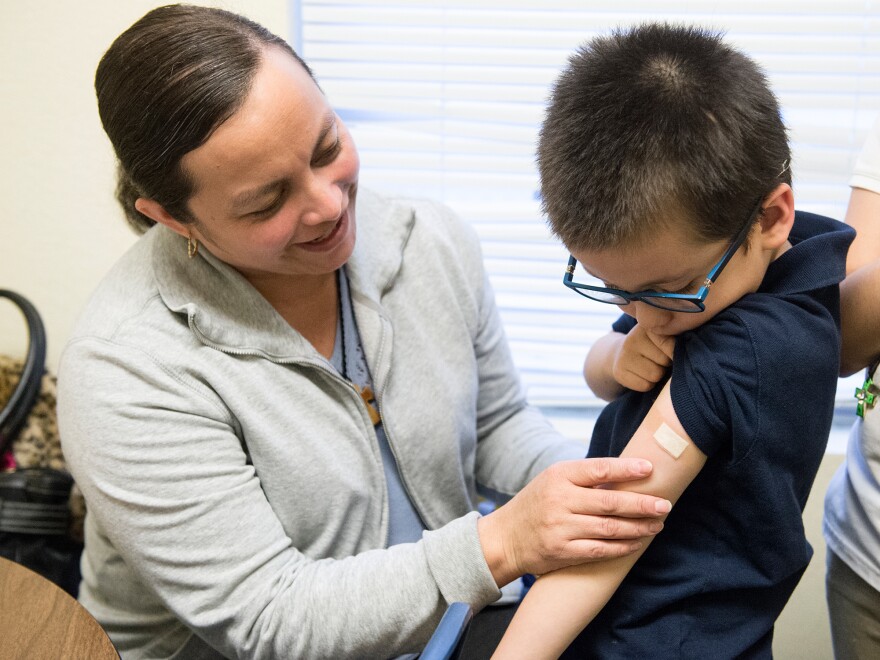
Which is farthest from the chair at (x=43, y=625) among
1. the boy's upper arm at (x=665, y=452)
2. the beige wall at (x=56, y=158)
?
the beige wall at (x=56, y=158)

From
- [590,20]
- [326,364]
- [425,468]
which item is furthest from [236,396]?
[590,20]

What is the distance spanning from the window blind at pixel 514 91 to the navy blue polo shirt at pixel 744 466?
39.6 inches

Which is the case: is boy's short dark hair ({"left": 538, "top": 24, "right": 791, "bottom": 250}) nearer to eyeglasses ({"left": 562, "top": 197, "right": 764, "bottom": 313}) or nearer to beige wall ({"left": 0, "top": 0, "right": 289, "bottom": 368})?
eyeglasses ({"left": 562, "top": 197, "right": 764, "bottom": 313})

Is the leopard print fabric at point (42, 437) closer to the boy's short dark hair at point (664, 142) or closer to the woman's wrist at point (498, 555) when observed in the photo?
the woman's wrist at point (498, 555)

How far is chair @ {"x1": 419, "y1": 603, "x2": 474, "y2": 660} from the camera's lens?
814 millimetres

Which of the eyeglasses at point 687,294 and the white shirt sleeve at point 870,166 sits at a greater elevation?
the white shirt sleeve at point 870,166

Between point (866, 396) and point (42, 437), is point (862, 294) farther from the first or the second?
point (42, 437)

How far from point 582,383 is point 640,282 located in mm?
1261

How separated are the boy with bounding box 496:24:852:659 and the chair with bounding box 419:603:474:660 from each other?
0.17 metres

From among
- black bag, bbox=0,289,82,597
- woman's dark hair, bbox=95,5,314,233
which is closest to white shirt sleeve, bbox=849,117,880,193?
woman's dark hair, bbox=95,5,314,233

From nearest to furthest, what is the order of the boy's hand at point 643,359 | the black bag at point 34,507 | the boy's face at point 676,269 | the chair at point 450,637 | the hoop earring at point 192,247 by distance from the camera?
the chair at point 450,637
the boy's face at point 676,269
the boy's hand at point 643,359
the hoop earring at point 192,247
the black bag at point 34,507

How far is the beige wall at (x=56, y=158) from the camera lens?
6.22 ft

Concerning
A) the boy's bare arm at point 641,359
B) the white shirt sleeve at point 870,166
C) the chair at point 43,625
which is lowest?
the chair at point 43,625

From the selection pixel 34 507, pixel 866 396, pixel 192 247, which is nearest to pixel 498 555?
pixel 866 396
